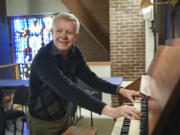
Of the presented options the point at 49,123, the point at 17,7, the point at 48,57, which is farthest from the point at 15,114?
the point at 17,7

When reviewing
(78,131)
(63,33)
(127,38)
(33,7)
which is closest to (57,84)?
(63,33)

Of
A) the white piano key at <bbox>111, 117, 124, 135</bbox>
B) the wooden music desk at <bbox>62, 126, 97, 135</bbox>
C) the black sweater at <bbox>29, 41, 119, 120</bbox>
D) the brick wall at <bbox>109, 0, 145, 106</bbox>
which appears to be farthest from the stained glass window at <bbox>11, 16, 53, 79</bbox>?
the white piano key at <bbox>111, 117, 124, 135</bbox>

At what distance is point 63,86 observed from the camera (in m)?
1.20

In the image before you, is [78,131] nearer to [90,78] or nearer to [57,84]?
[90,78]

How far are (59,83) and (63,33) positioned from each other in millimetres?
369

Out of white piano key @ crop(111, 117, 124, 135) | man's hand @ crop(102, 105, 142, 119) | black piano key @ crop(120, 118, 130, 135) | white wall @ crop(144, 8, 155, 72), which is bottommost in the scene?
white piano key @ crop(111, 117, 124, 135)

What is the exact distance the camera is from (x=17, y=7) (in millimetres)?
7211

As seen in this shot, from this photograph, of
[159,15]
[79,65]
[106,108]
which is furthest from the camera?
[159,15]

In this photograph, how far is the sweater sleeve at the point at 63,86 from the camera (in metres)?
1.12

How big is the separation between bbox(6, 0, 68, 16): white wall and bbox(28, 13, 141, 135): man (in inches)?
222

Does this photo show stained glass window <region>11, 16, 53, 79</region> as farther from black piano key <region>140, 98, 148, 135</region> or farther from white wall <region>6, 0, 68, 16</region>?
black piano key <region>140, 98, 148, 135</region>

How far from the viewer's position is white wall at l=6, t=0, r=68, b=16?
273 inches

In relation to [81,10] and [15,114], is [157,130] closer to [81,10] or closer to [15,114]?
[15,114]

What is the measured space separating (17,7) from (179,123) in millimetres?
7451
